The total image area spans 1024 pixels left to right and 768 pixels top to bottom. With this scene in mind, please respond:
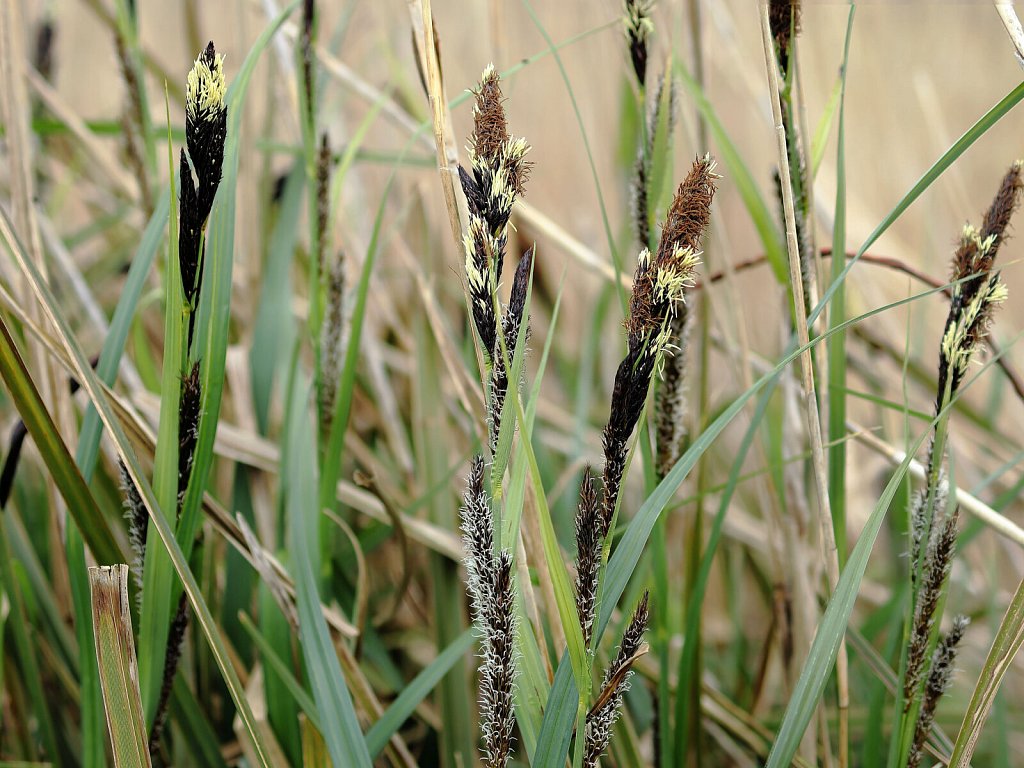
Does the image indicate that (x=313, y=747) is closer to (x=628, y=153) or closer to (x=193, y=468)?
(x=193, y=468)

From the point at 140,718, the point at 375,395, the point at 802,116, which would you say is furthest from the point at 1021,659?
the point at 140,718

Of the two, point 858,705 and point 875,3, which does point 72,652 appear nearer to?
point 858,705

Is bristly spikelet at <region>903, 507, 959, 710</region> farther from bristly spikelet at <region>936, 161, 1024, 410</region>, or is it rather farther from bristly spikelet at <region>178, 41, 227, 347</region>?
bristly spikelet at <region>178, 41, 227, 347</region>

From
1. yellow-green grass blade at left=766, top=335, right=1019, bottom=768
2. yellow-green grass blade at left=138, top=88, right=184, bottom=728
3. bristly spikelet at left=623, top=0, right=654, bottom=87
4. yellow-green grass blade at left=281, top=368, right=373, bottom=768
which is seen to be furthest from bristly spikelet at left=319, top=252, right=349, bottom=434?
yellow-green grass blade at left=766, top=335, right=1019, bottom=768

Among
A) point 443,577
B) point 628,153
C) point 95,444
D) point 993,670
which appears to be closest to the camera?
point 993,670

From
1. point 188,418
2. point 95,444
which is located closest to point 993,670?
point 188,418

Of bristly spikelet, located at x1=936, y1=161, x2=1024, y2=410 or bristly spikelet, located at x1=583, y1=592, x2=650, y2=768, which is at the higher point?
bristly spikelet, located at x1=936, y1=161, x2=1024, y2=410

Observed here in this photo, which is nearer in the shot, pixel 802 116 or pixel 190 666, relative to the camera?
pixel 802 116
